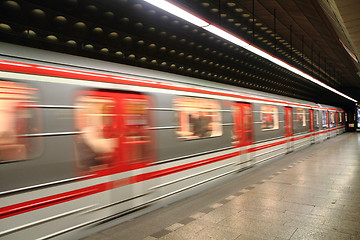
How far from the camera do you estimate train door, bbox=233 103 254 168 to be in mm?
5770

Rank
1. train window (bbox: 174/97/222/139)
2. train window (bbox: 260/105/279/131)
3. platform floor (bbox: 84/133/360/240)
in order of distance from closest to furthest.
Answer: platform floor (bbox: 84/133/360/240)
train window (bbox: 174/97/222/139)
train window (bbox: 260/105/279/131)

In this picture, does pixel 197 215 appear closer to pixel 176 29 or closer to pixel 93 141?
pixel 93 141

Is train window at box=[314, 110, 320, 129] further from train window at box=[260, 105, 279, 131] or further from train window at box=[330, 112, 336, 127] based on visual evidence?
train window at box=[260, 105, 279, 131]

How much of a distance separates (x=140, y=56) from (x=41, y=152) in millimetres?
5990

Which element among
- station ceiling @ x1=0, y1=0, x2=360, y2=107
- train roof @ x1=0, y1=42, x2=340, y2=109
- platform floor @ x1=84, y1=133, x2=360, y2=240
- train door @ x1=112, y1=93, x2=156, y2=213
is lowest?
platform floor @ x1=84, y1=133, x2=360, y2=240

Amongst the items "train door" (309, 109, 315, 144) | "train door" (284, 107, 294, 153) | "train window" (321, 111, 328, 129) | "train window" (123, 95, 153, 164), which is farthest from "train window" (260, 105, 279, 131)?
"train window" (321, 111, 328, 129)

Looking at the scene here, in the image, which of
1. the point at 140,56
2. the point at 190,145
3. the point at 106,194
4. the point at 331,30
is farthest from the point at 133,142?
the point at 331,30

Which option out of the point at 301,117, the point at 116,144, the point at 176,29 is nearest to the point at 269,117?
the point at 301,117

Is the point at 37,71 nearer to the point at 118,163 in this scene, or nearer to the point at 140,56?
the point at 118,163

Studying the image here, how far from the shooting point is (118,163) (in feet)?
10.3

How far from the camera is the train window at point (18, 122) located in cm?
220

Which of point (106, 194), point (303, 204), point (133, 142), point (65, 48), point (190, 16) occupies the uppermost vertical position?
point (65, 48)

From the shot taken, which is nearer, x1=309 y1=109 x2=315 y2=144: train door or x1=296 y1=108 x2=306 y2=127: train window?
x1=296 y1=108 x2=306 y2=127: train window

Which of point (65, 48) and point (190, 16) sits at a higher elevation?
point (65, 48)
